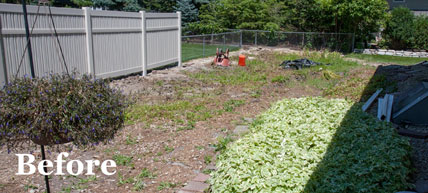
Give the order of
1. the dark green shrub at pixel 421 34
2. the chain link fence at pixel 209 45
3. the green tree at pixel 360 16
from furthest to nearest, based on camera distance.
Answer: the dark green shrub at pixel 421 34
the green tree at pixel 360 16
the chain link fence at pixel 209 45

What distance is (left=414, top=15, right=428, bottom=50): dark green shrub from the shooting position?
19031 mm

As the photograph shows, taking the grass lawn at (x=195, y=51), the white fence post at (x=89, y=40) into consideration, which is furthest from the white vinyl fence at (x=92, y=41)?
the grass lawn at (x=195, y=51)

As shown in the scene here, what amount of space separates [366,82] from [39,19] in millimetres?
8065

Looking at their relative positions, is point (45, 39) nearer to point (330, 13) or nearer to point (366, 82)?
point (366, 82)

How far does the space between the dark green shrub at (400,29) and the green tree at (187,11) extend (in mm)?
11998

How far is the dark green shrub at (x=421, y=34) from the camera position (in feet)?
62.4

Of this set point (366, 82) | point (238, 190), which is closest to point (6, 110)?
point (238, 190)

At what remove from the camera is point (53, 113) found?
3.12m

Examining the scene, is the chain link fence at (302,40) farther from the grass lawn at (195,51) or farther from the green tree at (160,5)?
the green tree at (160,5)

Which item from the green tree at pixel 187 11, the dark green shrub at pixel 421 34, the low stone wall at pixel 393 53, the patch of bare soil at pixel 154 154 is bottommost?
the patch of bare soil at pixel 154 154

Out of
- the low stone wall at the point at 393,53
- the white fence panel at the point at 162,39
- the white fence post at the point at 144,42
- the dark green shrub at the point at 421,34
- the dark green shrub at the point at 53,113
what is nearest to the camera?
the dark green shrub at the point at 53,113

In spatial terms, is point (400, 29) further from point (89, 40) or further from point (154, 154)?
point (154, 154)

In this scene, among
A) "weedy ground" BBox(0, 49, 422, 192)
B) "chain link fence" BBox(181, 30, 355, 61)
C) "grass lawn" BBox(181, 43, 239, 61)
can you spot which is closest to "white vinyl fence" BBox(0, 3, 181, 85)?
"weedy ground" BBox(0, 49, 422, 192)

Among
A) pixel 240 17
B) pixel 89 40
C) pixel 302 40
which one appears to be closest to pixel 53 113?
pixel 89 40
